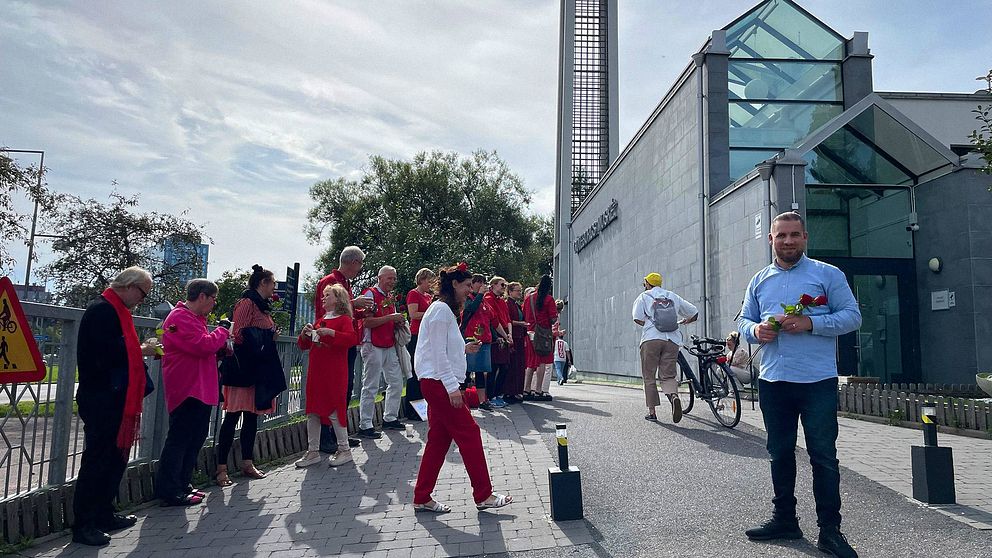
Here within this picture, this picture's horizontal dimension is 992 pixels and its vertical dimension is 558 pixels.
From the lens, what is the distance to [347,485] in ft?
20.1

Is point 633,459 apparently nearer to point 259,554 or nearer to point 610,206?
point 259,554

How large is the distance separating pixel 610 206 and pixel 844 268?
1289cm

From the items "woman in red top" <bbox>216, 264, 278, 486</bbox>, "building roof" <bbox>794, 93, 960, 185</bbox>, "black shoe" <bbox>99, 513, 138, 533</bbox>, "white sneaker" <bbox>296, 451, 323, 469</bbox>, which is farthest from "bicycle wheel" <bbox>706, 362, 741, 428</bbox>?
"building roof" <bbox>794, 93, 960, 185</bbox>

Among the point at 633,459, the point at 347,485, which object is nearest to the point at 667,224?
the point at 633,459

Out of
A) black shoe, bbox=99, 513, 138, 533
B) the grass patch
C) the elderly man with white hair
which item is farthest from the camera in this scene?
the elderly man with white hair

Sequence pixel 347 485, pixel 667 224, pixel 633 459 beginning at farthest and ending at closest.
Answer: pixel 667 224 < pixel 633 459 < pixel 347 485

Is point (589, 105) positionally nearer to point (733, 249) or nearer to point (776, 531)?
point (733, 249)

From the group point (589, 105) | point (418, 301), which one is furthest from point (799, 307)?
point (589, 105)

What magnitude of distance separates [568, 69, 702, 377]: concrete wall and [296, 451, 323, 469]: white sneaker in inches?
460

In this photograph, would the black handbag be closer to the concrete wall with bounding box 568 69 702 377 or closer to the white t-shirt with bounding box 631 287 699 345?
the white t-shirt with bounding box 631 287 699 345

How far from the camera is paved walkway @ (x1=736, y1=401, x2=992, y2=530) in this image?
5.05 metres

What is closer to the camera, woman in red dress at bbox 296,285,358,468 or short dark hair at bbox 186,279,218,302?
short dark hair at bbox 186,279,218,302

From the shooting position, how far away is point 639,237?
23141 millimetres

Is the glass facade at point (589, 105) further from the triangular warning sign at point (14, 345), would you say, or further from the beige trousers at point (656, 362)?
the triangular warning sign at point (14, 345)
